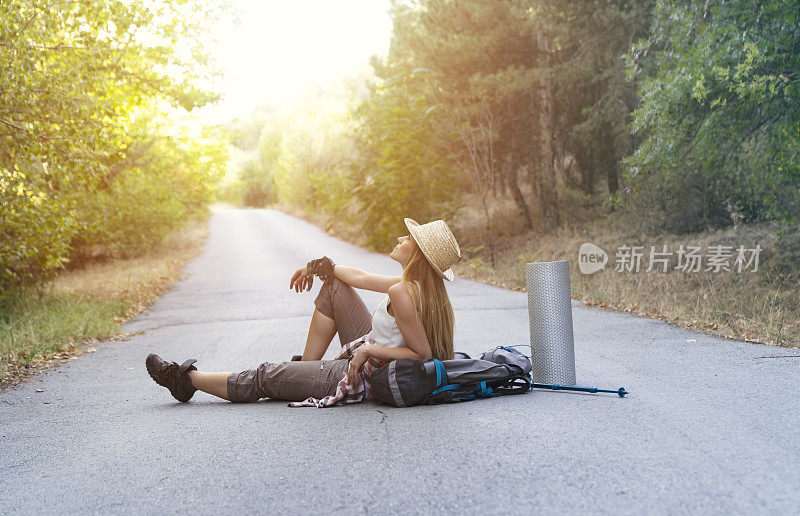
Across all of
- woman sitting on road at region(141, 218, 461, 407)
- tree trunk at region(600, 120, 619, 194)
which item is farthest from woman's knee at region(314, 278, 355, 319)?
tree trunk at region(600, 120, 619, 194)

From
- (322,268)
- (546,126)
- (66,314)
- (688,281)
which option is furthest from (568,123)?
(322,268)

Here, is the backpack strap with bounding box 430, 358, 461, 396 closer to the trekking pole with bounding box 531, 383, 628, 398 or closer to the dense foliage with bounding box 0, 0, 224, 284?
the trekking pole with bounding box 531, 383, 628, 398

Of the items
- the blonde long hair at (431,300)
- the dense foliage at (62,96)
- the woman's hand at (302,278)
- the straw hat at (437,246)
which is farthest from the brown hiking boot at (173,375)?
the dense foliage at (62,96)

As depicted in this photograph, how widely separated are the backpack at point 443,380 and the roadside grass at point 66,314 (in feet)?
15.3

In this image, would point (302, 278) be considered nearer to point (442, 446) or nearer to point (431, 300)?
point (431, 300)

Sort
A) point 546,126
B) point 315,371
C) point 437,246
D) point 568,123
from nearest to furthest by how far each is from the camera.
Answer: point 437,246
point 315,371
point 546,126
point 568,123

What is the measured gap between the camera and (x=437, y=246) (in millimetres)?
5004

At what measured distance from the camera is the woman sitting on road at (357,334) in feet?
16.5

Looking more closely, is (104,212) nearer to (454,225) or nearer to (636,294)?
(454,225)

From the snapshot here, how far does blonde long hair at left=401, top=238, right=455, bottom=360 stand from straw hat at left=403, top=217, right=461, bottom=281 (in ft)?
0.35

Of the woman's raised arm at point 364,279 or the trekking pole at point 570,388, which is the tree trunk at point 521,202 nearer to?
the trekking pole at point 570,388

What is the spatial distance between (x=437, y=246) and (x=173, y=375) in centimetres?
243

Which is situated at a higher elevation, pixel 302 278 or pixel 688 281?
pixel 302 278

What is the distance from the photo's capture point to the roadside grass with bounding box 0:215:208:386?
8.73 meters
